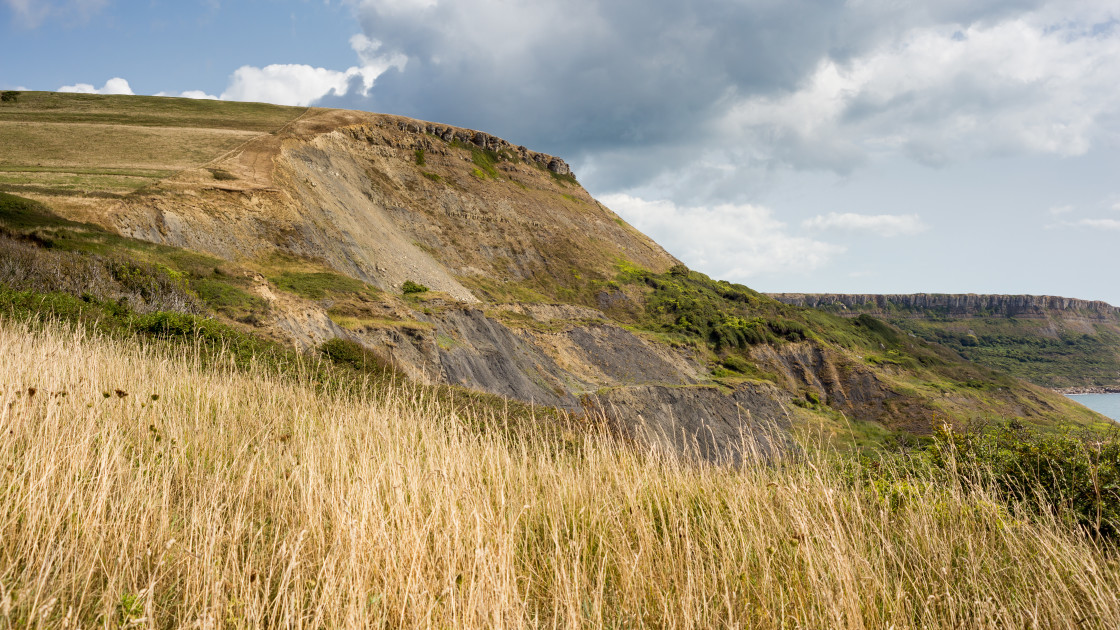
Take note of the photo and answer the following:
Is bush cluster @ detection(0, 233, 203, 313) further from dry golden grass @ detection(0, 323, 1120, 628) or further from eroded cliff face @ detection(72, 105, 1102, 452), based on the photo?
dry golden grass @ detection(0, 323, 1120, 628)

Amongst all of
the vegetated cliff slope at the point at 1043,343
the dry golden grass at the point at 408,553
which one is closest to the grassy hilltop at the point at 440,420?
the dry golden grass at the point at 408,553

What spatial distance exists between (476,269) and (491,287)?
3.59 m

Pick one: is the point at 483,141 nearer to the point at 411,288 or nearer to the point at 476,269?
the point at 476,269

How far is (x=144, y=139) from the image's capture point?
47000mm

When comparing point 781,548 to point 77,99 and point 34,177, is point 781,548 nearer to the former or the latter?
Result: point 34,177

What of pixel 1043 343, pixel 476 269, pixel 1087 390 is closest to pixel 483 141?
pixel 476 269

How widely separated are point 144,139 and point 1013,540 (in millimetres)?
59972

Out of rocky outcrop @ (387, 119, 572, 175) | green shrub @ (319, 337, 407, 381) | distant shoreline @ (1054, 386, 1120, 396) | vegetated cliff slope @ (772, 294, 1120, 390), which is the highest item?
rocky outcrop @ (387, 119, 572, 175)

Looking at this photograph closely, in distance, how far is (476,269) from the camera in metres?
57.7

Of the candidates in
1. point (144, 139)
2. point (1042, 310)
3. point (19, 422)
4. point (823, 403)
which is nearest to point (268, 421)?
point (19, 422)

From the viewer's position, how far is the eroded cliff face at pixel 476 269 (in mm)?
30312

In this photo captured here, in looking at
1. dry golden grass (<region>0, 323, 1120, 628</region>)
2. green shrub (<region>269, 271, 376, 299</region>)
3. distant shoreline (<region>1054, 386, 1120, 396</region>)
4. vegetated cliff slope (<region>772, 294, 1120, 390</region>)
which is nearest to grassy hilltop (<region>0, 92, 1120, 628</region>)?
dry golden grass (<region>0, 323, 1120, 628</region>)

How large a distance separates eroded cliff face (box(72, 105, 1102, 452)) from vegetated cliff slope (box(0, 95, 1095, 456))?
19 centimetres

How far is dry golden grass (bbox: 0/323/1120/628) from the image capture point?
2.76m
